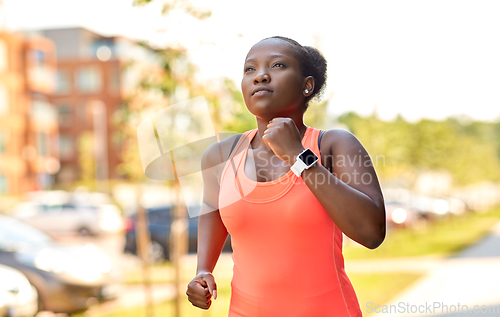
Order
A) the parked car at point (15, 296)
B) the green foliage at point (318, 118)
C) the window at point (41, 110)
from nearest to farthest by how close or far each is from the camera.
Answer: the parked car at point (15, 296)
the green foliage at point (318, 118)
the window at point (41, 110)

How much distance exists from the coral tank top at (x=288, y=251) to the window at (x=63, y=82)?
48.4 metres

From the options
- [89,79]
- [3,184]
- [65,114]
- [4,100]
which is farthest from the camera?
[65,114]

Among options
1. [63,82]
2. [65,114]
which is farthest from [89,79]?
[65,114]

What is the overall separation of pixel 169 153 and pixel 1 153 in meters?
36.5

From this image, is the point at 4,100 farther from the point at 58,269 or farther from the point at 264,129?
the point at 264,129

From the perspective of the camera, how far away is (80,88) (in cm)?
4609

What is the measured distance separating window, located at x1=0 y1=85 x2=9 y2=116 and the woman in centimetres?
3688

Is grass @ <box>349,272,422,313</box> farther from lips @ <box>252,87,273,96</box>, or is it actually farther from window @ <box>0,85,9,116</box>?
window @ <box>0,85,9,116</box>

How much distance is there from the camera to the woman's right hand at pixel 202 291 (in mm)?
1632

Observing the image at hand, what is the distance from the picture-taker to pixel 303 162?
4.77ft

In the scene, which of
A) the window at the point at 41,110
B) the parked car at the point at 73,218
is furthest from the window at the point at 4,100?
the parked car at the point at 73,218

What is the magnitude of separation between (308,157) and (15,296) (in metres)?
5.38

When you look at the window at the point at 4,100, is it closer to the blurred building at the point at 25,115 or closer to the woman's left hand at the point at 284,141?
the blurred building at the point at 25,115

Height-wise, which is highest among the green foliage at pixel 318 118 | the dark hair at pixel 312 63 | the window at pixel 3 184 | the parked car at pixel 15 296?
the window at pixel 3 184
